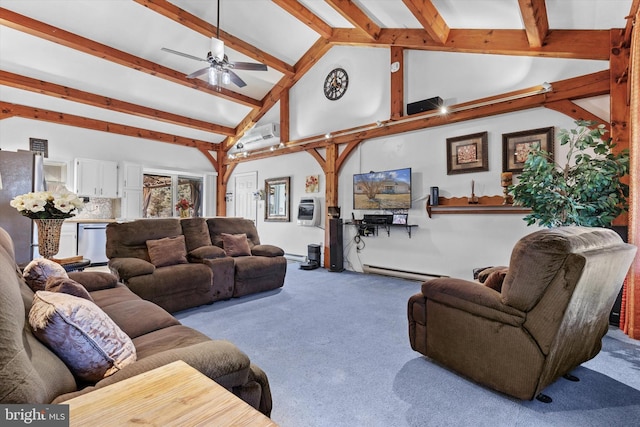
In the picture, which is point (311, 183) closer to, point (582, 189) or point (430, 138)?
point (430, 138)

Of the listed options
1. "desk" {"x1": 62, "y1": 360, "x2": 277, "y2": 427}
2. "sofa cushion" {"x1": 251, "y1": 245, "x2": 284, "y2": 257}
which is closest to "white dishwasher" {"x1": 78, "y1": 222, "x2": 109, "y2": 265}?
"sofa cushion" {"x1": 251, "y1": 245, "x2": 284, "y2": 257}

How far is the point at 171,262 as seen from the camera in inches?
139

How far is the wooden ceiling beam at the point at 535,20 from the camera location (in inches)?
116

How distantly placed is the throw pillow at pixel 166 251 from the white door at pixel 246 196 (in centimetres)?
Answer: 408

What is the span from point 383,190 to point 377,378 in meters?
3.60

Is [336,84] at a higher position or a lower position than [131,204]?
higher

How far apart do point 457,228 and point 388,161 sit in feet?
5.37

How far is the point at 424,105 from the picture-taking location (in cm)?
467

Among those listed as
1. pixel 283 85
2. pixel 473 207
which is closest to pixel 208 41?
pixel 283 85

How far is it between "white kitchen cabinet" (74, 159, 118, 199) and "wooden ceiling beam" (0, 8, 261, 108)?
234 centimetres

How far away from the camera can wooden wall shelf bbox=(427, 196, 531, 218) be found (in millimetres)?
4016

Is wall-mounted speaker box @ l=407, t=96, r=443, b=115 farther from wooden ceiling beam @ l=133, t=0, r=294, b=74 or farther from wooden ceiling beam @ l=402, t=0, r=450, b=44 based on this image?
wooden ceiling beam @ l=133, t=0, r=294, b=74

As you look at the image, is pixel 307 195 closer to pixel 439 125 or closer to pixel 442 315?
pixel 439 125

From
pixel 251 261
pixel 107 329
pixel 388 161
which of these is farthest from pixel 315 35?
pixel 107 329
